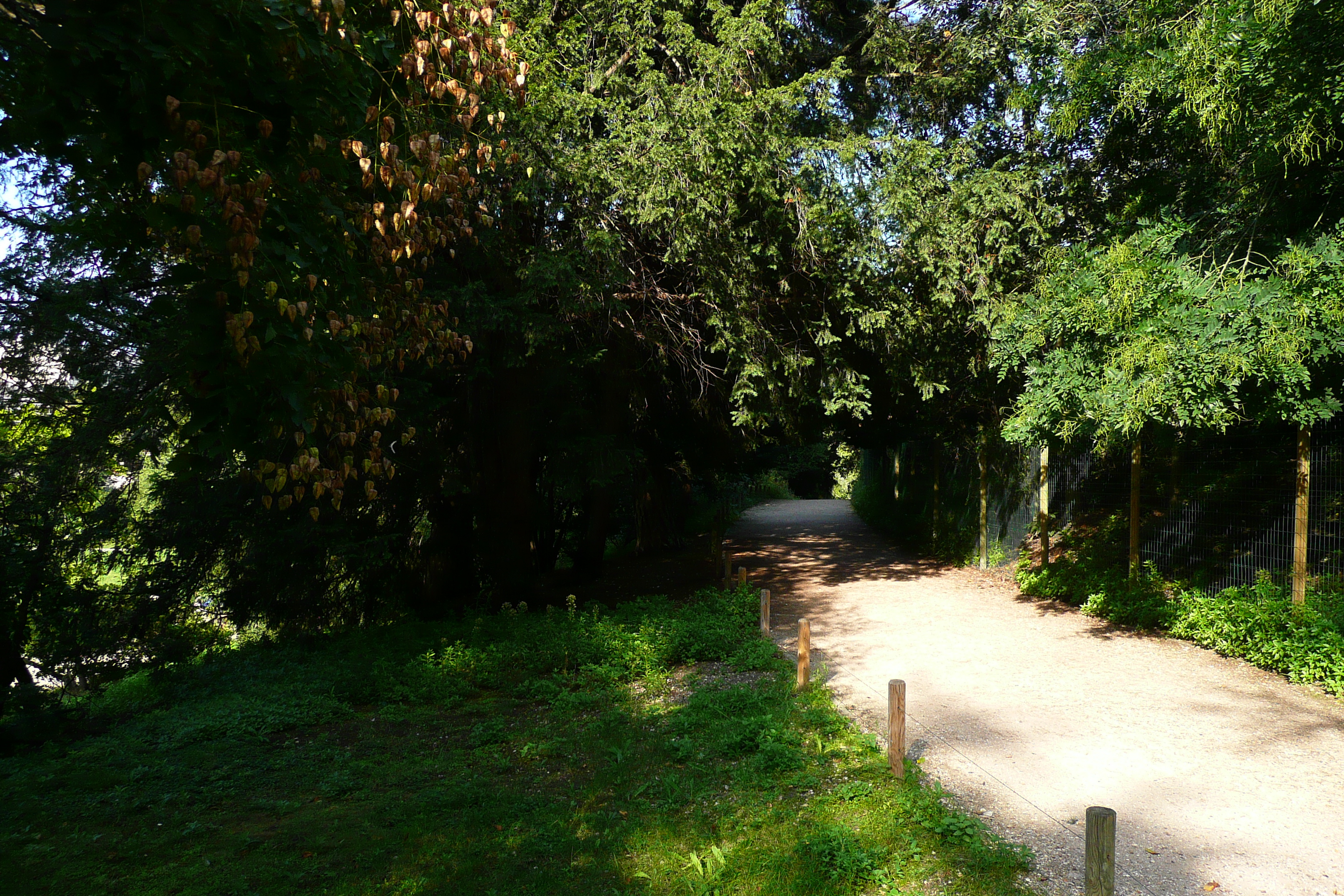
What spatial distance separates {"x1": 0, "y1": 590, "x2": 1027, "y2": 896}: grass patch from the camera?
4961 millimetres

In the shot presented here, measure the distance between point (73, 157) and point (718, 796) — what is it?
5362 millimetres

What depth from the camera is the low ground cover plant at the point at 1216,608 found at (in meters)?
7.80

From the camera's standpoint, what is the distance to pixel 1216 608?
9.28m

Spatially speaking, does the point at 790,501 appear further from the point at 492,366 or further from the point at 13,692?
the point at 13,692

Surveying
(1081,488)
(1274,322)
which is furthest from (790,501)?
(1274,322)

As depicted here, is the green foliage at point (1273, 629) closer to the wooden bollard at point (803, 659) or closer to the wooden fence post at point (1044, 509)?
the wooden fence post at point (1044, 509)

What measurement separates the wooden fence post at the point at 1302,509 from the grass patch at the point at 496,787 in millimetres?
5019

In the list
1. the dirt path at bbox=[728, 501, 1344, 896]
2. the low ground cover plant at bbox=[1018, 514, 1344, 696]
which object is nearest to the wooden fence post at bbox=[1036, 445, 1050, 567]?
the low ground cover plant at bbox=[1018, 514, 1344, 696]

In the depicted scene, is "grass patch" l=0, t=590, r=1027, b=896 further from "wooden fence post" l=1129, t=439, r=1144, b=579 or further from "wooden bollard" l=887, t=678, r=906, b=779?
"wooden fence post" l=1129, t=439, r=1144, b=579

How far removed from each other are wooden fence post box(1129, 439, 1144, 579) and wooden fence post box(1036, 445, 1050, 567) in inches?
80.2

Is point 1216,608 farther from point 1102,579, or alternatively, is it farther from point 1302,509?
point 1102,579

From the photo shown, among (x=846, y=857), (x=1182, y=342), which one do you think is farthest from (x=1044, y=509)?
(x=846, y=857)

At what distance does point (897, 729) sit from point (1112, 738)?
2.22 meters

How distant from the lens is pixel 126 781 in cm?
712
